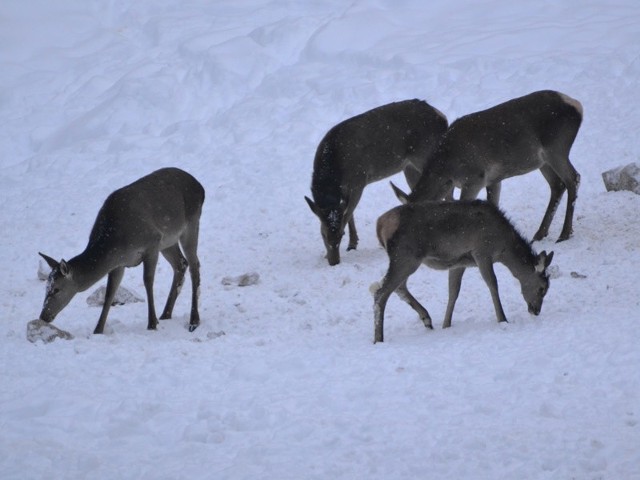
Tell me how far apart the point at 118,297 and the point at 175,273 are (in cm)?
93

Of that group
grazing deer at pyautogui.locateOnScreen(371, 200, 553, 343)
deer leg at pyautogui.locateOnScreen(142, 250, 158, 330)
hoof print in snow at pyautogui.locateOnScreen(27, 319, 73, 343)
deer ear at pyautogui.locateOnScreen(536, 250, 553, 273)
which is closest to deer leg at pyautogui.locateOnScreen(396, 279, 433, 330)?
grazing deer at pyautogui.locateOnScreen(371, 200, 553, 343)

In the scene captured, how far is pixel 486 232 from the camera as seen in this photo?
1005 cm

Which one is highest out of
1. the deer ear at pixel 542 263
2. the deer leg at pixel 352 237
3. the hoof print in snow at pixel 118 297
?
the deer ear at pixel 542 263

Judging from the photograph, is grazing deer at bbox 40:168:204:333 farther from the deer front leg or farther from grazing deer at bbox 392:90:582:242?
grazing deer at bbox 392:90:582:242

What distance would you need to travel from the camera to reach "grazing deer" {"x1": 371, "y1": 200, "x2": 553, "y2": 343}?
970 cm

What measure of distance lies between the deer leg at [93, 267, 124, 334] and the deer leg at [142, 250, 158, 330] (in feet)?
1.11

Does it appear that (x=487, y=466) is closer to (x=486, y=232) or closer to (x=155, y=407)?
(x=155, y=407)

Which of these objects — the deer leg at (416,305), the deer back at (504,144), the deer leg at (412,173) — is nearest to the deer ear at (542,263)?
the deer leg at (416,305)

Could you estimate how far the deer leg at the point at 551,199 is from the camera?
13.5 metres

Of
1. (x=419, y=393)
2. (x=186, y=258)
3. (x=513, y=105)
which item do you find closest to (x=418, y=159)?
(x=513, y=105)

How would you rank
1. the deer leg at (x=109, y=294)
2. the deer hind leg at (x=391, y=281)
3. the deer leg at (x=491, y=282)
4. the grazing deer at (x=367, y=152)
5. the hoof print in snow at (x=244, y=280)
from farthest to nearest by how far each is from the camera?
the grazing deer at (x=367, y=152) → the hoof print in snow at (x=244, y=280) → the deer leg at (x=109, y=294) → the deer leg at (x=491, y=282) → the deer hind leg at (x=391, y=281)

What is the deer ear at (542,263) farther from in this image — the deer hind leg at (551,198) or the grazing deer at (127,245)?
the grazing deer at (127,245)

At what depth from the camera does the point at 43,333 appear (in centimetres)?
988

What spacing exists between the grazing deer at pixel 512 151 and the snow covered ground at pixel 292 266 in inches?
37.3
